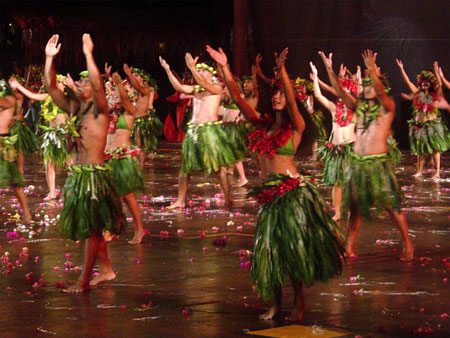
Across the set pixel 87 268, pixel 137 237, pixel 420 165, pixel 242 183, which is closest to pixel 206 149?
pixel 137 237

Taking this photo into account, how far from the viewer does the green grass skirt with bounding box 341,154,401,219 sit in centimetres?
783

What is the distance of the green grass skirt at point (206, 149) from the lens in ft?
36.2

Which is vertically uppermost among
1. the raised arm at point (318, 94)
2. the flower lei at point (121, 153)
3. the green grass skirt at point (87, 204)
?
the raised arm at point (318, 94)

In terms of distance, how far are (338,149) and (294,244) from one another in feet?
12.9

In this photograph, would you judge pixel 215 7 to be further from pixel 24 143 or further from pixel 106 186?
pixel 106 186

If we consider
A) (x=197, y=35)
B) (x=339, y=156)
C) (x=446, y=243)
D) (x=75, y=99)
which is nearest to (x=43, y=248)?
(x=75, y=99)

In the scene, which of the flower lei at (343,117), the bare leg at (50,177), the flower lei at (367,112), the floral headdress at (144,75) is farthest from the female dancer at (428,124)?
the flower lei at (367,112)

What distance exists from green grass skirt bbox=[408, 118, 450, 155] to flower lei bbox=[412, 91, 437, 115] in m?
0.23

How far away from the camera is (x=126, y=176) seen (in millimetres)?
8773

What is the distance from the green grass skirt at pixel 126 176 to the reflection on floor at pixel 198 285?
1.66ft

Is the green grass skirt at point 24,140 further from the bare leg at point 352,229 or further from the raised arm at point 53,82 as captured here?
the bare leg at point 352,229

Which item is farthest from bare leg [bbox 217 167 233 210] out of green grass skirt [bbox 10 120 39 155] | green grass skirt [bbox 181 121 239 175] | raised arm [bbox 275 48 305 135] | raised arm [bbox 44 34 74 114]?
raised arm [bbox 275 48 305 135]

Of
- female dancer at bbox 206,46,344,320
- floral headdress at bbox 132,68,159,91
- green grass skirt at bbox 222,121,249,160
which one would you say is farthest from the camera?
floral headdress at bbox 132,68,159,91

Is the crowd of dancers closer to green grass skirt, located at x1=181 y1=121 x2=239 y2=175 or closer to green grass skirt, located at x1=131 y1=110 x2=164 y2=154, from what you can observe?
green grass skirt, located at x1=181 y1=121 x2=239 y2=175
